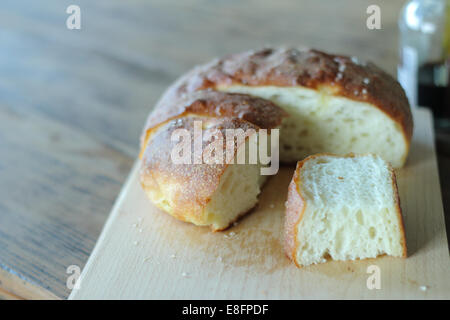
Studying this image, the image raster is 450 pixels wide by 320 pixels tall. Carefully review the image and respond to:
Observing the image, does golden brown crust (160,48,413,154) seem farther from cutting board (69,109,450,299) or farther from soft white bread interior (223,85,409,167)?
cutting board (69,109,450,299)

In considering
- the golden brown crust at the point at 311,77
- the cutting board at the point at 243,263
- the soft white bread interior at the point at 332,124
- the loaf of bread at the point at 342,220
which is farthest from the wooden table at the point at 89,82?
the loaf of bread at the point at 342,220

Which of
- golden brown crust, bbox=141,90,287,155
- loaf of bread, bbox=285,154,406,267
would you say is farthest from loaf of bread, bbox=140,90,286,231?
loaf of bread, bbox=285,154,406,267

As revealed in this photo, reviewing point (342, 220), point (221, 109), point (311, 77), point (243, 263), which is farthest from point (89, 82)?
point (342, 220)

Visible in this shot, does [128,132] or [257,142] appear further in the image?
[128,132]

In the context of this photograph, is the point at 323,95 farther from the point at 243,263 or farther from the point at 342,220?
the point at 243,263

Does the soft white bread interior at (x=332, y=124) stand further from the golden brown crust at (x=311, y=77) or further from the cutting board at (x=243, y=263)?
the cutting board at (x=243, y=263)
